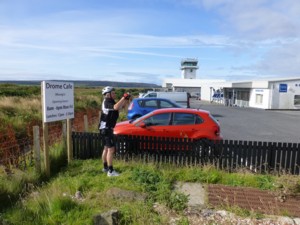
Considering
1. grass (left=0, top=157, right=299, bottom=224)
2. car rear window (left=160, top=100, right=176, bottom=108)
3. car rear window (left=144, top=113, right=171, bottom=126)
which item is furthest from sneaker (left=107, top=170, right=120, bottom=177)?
car rear window (left=160, top=100, right=176, bottom=108)

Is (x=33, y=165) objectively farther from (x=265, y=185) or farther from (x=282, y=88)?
(x=282, y=88)

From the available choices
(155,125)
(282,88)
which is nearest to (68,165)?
(155,125)

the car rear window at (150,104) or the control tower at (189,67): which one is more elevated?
the control tower at (189,67)

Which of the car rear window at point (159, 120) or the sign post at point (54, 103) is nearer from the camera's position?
the sign post at point (54, 103)

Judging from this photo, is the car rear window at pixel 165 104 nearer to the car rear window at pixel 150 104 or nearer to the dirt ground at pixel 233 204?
the car rear window at pixel 150 104

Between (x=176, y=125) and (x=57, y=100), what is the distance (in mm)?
3487

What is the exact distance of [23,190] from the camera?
525 cm

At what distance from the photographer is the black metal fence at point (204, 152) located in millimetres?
6859

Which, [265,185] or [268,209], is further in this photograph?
[265,185]

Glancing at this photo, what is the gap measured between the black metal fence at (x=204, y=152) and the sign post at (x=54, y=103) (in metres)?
0.75

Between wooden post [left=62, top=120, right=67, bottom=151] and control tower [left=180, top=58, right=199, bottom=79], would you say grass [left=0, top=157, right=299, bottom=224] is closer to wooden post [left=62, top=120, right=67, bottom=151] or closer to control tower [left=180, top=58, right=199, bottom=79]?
wooden post [left=62, top=120, right=67, bottom=151]

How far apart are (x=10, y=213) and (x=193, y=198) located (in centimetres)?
314

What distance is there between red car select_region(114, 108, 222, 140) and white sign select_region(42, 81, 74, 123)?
1.89 m

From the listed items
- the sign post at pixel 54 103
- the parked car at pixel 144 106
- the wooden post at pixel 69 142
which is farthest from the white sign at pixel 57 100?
the parked car at pixel 144 106
